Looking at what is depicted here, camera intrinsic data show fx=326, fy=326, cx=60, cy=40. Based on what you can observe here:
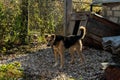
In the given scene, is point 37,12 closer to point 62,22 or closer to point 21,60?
point 62,22

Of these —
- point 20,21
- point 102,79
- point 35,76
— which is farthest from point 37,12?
point 102,79

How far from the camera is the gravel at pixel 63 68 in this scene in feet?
24.8

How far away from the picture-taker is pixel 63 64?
8.78 m

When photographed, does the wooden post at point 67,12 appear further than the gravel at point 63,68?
Yes

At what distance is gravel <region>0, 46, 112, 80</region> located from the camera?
7.56 metres

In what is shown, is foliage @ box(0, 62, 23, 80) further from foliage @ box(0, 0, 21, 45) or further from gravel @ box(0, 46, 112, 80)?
foliage @ box(0, 0, 21, 45)

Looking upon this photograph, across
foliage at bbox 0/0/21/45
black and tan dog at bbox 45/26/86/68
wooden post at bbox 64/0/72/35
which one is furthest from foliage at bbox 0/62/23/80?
wooden post at bbox 64/0/72/35

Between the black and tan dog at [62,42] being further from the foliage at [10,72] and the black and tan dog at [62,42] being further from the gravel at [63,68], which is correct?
the foliage at [10,72]

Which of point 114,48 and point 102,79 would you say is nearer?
point 114,48

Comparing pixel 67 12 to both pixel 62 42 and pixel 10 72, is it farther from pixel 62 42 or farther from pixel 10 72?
pixel 10 72

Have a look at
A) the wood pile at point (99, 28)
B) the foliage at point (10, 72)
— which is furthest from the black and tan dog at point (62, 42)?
the wood pile at point (99, 28)

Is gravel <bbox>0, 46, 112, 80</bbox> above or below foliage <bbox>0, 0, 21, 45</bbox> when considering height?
below

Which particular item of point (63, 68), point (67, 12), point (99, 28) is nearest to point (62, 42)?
point (63, 68)

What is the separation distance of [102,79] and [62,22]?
5.53 metres
